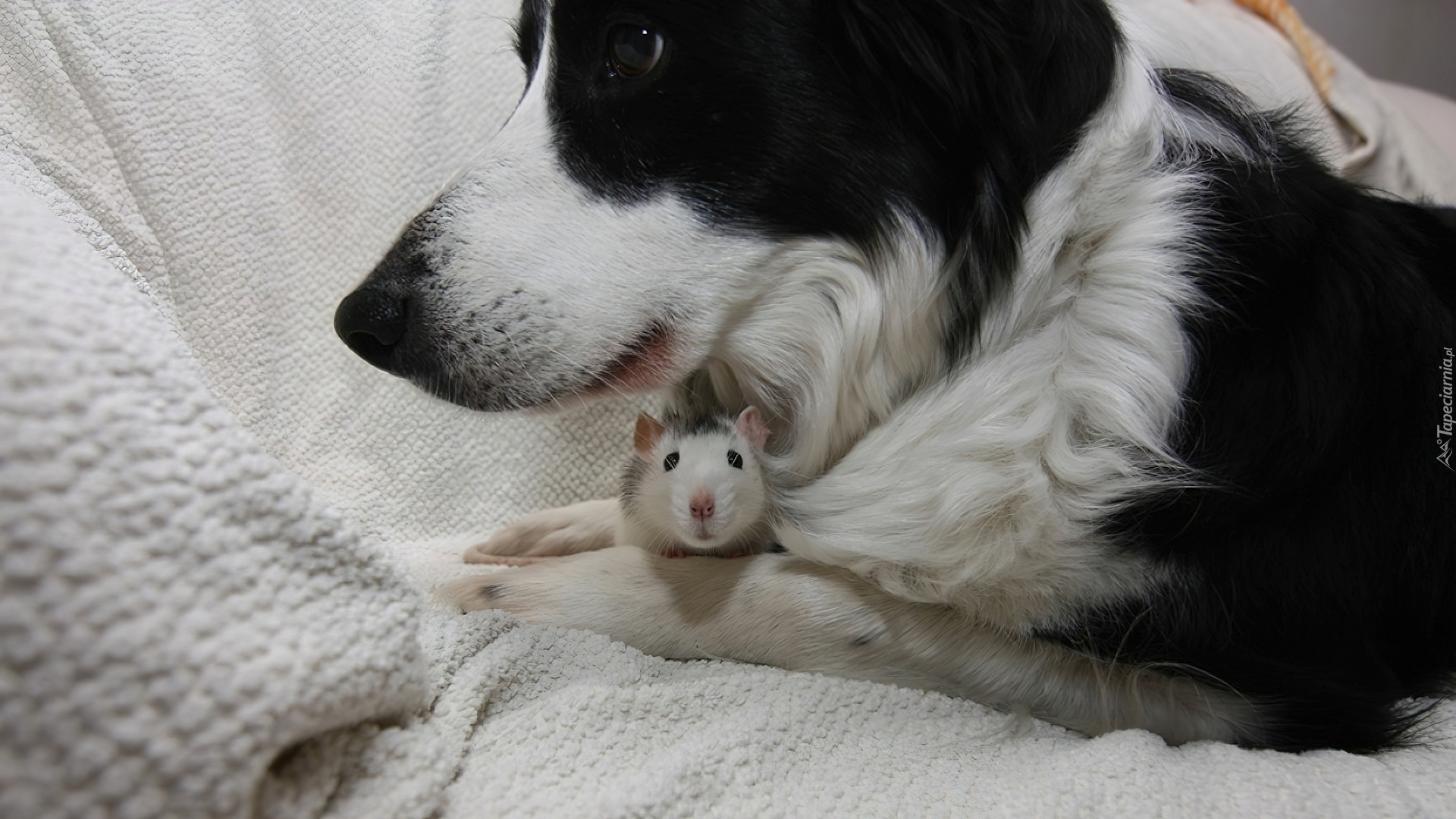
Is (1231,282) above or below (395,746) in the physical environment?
above

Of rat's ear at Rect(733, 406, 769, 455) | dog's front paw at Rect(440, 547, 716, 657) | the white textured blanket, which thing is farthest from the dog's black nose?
rat's ear at Rect(733, 406, 769, 455)

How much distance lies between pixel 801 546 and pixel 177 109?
1.16m

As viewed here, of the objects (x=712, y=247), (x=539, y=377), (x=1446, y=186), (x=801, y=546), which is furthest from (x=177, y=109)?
(x=1446, y=186)

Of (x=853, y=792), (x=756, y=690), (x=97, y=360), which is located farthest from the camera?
(x=756, y=690)

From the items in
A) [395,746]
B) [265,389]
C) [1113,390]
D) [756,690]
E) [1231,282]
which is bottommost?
[265,389]

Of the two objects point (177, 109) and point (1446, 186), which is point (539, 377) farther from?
point (1446, 186)

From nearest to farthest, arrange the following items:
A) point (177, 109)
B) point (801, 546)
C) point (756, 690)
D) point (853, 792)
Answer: point (853, 792)
point (756, 690)
point (801, 546)
point (177, 109)

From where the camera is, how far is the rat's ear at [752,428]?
43.6 inches

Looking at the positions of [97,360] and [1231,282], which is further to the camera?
[1231,282]

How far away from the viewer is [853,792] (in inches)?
32.0

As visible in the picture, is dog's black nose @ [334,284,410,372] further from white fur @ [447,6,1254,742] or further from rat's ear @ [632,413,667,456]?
rat's ear @ [632,413,667,456]

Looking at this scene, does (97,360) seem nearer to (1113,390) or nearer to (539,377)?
(539,377)

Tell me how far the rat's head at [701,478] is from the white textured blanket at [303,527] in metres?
0.16

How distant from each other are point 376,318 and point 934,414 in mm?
615
